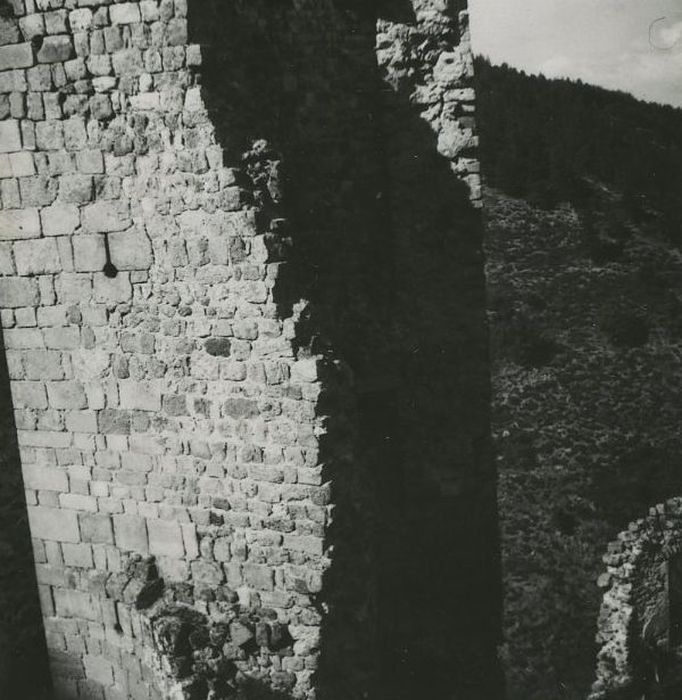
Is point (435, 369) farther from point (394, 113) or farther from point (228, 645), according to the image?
point (228, 645)

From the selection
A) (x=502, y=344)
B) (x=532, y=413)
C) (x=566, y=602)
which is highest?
(x=502, y=344)

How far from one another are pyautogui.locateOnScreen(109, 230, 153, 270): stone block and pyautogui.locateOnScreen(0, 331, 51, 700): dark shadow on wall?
57.0 inches

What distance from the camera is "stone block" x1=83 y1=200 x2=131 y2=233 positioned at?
4398 mm

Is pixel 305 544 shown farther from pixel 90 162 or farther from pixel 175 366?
pixel 90 162

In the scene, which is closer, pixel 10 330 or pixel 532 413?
pixel 10 330

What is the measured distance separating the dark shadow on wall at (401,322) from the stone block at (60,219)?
162cm

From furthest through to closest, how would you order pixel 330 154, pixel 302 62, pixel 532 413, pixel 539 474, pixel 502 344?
1. pixel 502 344
2. pixel 532 413
3. pixel 539 474
4. pixel 330 154
5. pixel 302 62

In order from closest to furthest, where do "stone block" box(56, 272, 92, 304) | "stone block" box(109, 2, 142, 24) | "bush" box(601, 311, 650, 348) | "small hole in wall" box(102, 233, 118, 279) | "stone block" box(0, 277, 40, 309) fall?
"stone block" box(109, 2, 142, 24) < "small hole in wall" box(102, 233, 118, 279) < "stone block" box(56, 272, 92, 304) < "stone block" box(0, 277, 40, 309) < "bush" box(601, 311, 650, 348)

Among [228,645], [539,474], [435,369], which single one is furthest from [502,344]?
[228,645]

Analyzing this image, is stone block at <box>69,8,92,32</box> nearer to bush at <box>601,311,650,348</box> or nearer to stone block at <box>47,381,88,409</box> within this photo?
stone block at <box>47,381,88,409</box>

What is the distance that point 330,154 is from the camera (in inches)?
237

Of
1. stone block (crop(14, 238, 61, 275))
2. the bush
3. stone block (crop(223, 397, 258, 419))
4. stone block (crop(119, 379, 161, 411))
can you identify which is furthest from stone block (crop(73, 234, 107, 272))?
the bush

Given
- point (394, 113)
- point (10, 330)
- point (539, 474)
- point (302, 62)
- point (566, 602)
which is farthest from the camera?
point (539, 474)

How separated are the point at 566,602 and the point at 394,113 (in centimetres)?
858
